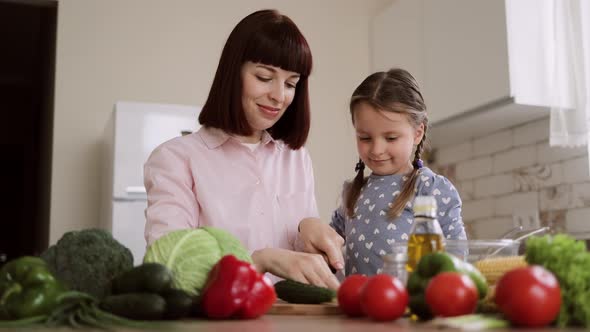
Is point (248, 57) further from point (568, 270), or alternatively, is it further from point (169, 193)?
point (568, 270)

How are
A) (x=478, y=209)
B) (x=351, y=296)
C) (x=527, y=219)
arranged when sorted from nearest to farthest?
(x=351, y=296) → (x=527, y=219) → (x=478, y=209)

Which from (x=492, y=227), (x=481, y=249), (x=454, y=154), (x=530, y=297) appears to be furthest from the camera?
(x=454, y=154)

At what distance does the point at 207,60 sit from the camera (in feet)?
13.0

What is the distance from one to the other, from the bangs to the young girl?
0.24 metres

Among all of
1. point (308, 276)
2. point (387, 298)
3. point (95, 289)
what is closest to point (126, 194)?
point (308, 276)

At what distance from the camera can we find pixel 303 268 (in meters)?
1.30

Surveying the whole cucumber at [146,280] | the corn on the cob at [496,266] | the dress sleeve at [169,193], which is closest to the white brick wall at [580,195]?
the dress sleeve at [169,193]

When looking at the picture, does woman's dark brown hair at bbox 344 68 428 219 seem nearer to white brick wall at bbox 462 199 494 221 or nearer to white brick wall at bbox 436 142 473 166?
white brick wall at bbox 462 199 494 221

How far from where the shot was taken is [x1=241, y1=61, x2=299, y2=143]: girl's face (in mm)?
1609

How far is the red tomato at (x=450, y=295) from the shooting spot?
2.63 feet

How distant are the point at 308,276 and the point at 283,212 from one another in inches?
20.3

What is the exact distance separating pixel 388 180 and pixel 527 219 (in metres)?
1.66

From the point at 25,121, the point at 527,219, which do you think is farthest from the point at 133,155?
the point at 25,121

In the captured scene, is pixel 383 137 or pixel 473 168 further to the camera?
pixel 473 168
